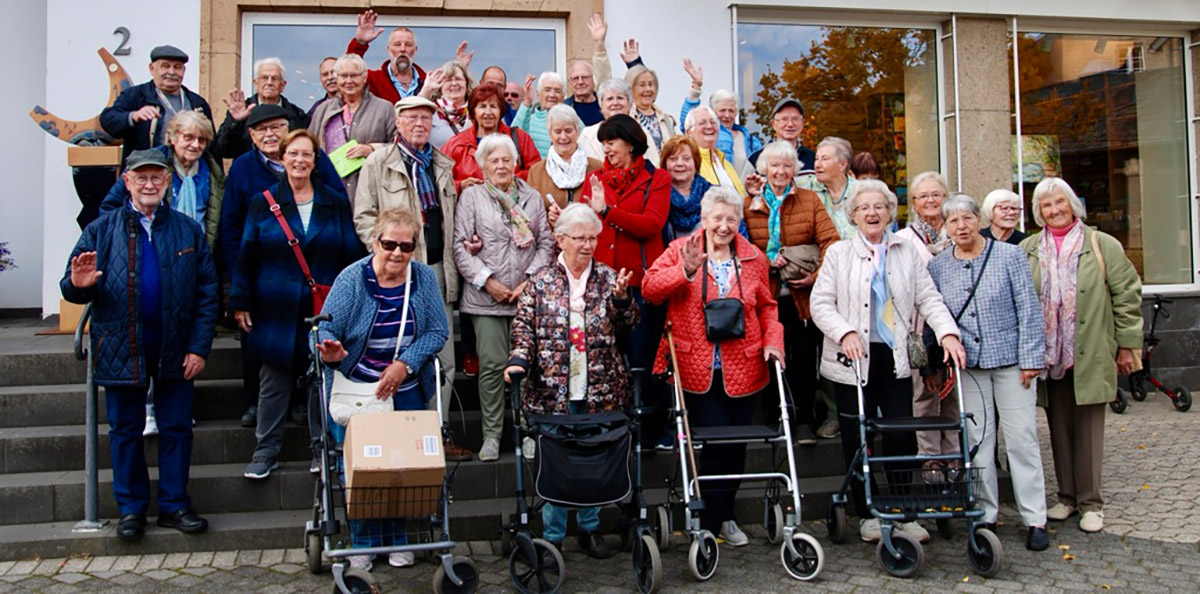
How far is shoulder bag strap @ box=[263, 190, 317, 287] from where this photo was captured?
5477mm

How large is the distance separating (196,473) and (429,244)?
1888 millimetres

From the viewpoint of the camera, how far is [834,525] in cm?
538

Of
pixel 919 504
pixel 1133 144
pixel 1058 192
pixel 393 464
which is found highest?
pixel 1133 144

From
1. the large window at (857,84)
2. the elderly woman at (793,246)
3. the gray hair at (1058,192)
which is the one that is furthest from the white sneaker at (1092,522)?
the large window at (857,84)

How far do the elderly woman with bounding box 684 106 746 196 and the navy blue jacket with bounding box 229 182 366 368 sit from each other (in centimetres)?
248

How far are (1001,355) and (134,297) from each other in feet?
15.1

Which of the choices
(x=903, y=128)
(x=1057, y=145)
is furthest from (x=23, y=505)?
(x=1057, y=145)

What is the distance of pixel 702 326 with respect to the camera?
534 centimetres

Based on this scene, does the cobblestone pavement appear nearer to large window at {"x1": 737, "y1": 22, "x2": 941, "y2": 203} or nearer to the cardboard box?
the cardboard box

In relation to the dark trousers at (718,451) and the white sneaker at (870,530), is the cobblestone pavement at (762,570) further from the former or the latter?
the dark trousers at (718,451)

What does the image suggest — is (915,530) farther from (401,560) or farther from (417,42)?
(417,42)

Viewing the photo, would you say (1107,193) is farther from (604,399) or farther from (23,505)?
(23,505)

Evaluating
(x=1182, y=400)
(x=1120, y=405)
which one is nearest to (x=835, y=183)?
(x=1120, y=405)

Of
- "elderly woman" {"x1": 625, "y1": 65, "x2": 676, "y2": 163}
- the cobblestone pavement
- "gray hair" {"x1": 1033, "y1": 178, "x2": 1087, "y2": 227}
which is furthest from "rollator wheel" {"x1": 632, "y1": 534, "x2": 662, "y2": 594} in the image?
"elderly woman" {"x1": 625, "y1": 65, "x2": 676, "y2": 163}
